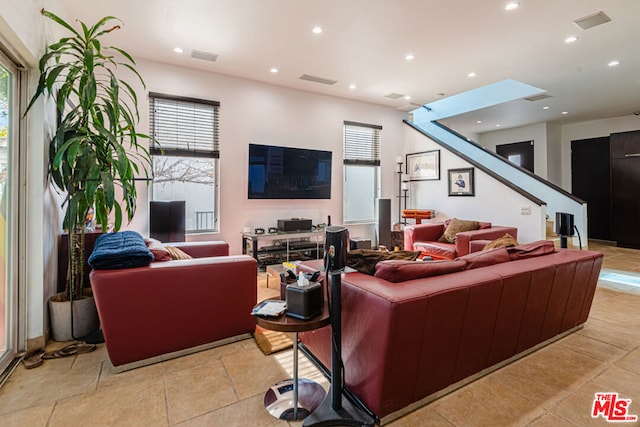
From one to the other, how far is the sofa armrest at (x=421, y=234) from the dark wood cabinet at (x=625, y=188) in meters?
4.64

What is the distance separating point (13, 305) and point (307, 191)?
3883 millimetres

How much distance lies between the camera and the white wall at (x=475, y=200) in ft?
15.9

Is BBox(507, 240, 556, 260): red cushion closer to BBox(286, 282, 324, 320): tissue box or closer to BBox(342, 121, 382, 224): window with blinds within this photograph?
BBox(286, 282, 324, 320): tissue box

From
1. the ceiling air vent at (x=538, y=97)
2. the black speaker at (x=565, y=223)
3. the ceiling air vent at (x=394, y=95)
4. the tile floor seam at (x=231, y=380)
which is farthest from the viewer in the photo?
the ceiling air vent at (x=394, y=95)

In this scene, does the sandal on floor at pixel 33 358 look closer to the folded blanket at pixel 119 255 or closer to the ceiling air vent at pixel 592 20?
the folded blanket at pixel 119 255

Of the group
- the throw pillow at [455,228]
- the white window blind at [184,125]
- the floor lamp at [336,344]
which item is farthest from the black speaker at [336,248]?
the throw pillow at [455,228]

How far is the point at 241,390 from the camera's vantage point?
1.87 meters

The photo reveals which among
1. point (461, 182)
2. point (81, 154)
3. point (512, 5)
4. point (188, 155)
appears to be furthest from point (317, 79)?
point (81, 154)

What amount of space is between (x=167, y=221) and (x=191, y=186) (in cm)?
81

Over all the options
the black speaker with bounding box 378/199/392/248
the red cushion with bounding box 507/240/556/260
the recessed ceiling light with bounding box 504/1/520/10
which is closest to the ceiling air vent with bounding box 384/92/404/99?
the black speaker with bounding box 378/199/392/248

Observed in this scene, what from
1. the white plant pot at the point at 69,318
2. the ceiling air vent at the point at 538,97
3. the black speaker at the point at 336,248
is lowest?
the white plant pot at the point at 69,318

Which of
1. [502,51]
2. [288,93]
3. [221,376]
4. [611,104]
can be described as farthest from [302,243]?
[611,104]

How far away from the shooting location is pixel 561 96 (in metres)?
5.60

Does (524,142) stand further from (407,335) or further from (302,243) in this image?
(407,335)
